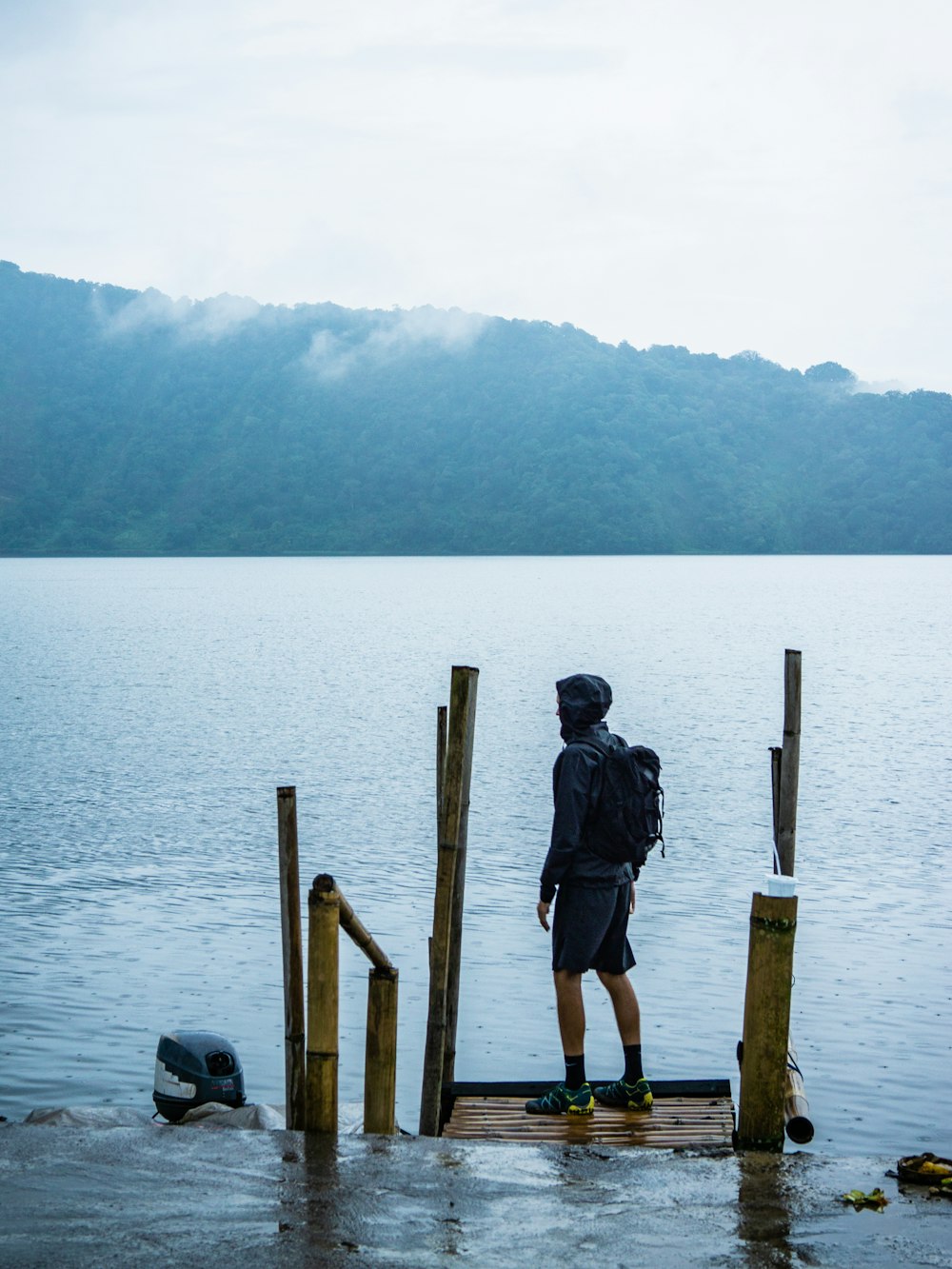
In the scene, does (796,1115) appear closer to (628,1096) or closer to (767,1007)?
(628,1096)

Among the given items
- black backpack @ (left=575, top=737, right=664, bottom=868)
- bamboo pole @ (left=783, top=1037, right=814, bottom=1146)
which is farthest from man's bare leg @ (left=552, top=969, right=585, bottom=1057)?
bamboo pole @ (left=783, top=1037, right=814, bottom=1146)

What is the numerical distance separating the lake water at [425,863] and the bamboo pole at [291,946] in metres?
2.42

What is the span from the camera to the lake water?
35.8ft

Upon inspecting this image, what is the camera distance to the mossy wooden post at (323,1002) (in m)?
5.52

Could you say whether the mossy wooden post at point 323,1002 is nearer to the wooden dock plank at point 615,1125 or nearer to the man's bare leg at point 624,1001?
the wooden dock plank at point 615,1125

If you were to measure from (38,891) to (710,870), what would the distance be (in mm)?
7981

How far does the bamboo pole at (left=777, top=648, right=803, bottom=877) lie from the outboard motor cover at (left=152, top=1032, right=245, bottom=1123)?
328 cm

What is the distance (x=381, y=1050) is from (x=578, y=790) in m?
1.45

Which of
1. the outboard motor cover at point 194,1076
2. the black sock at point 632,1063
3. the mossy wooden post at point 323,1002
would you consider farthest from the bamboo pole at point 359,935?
the outboard motor cover at point 194,1076

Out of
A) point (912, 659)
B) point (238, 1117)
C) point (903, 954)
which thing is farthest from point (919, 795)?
point (912, 659)

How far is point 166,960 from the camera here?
1324 cm

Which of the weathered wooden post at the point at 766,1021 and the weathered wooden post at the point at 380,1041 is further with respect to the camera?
the weathered wooden post at the point at 380,1041

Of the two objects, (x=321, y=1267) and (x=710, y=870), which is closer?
(x=321, y=1267)

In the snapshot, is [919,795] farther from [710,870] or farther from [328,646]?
[328,646]
